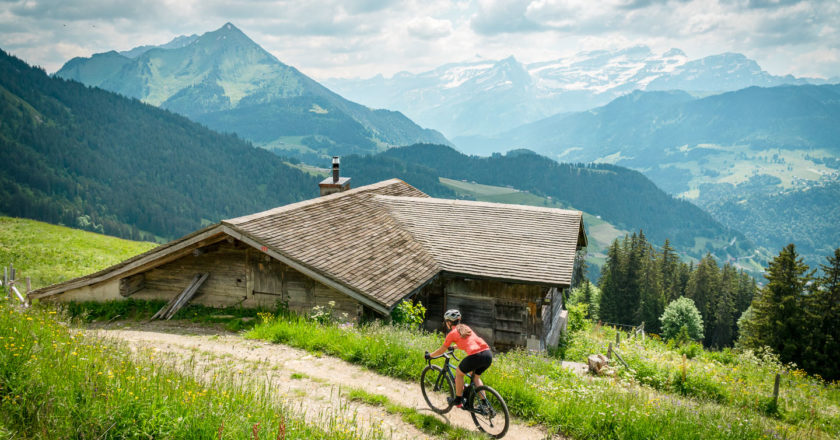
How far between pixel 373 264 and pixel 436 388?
7.96 m

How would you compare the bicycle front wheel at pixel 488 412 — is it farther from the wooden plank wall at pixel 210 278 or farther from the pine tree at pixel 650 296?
the pine tree at pixel 650 296

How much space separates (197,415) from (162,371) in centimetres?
222

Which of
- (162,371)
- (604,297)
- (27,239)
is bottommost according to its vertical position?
(604,297)

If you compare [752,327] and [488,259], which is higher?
[488,259]

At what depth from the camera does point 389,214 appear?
2131 centimetres

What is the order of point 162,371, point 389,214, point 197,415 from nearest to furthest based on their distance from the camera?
point 197,415
point 162,371
point 389,214

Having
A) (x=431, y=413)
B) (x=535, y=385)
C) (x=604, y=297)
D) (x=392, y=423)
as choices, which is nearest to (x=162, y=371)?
(x=392, y=423)

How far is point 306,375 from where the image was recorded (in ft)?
30.2

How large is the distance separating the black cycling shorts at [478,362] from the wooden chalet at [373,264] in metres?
6.50

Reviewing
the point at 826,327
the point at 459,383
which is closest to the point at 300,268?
the point at 459,383

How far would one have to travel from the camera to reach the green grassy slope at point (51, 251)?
1319 inches

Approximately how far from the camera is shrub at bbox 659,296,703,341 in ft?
207

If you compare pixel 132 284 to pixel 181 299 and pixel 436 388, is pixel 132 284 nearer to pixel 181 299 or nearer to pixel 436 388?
pixel 181 299

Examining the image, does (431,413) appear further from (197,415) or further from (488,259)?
(488,259)
